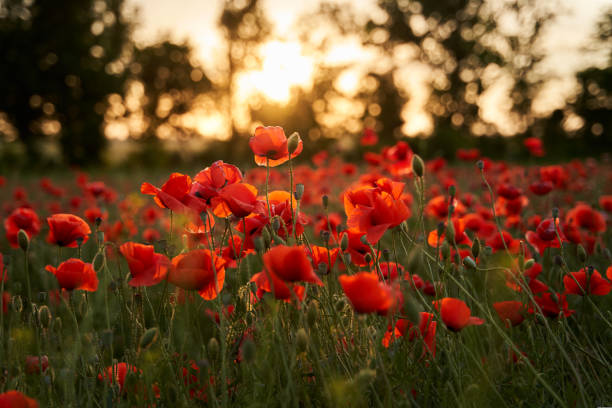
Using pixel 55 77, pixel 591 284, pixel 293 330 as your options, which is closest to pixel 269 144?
pixel 293 330

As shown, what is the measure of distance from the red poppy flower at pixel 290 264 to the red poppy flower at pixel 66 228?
2.89 ft

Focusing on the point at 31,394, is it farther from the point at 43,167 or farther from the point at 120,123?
the point at 120,123

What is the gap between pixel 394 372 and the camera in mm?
1256

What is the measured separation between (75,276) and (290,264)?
0.71 meters

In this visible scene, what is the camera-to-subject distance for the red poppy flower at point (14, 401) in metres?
0.92

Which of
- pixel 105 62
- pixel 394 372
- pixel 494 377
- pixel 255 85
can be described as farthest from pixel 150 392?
pixel 255 85

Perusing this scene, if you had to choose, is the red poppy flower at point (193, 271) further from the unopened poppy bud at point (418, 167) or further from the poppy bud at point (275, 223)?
the unopened poppy bud at point (418, 167)

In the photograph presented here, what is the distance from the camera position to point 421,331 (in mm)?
1313

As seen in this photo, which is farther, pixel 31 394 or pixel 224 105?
pixel 224 105

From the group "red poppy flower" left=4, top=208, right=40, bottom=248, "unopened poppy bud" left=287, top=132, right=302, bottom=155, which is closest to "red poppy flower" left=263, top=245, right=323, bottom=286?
"unopened poppy bud" left=287, top=132, right=302, bottom=155

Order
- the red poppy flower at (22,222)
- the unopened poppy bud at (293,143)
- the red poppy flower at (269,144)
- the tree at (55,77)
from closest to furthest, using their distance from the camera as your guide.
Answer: the unopened poppy bud at (293,143) → the red poppy flower at (269,144) → the red poppy flower at (22,222) → the tree at (55,77)

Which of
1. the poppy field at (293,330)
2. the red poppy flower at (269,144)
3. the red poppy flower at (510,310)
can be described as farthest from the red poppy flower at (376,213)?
the red poppy flower at (510,310)

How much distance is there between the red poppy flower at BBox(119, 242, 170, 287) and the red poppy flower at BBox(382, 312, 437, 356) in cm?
62

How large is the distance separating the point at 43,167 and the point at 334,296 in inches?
722
